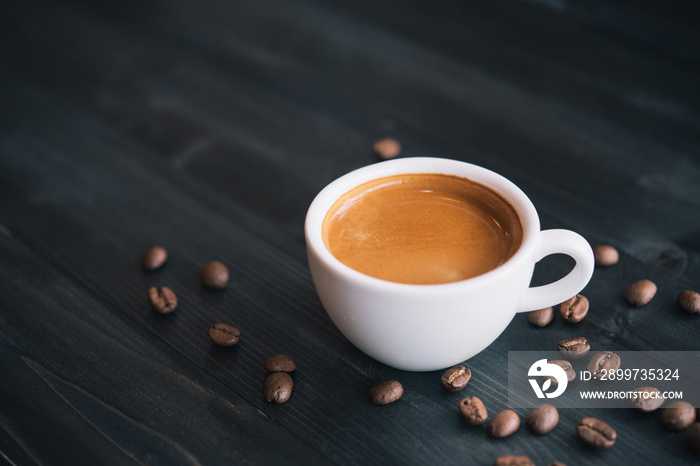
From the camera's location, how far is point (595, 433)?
0.96 m

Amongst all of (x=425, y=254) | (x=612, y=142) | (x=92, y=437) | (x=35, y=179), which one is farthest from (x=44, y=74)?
(x=612, y=142)

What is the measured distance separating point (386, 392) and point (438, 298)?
0.22 m

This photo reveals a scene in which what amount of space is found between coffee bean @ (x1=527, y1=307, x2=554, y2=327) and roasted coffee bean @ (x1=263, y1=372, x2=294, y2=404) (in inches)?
17.8

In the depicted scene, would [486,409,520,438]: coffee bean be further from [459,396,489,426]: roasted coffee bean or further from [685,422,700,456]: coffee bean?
[685,422,700,456]: coffee bean

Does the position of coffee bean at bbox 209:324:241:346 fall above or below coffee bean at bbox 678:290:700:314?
below

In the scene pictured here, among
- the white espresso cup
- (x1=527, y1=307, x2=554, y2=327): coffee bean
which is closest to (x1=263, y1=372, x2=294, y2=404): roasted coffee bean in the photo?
the white espresso cup

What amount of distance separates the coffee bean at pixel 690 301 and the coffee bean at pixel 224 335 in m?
0.82

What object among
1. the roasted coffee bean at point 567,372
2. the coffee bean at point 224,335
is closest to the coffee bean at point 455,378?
the roasted coffee bean at point 567,372

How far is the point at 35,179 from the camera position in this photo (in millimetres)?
1621

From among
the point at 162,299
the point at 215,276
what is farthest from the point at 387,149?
the point at 162,299

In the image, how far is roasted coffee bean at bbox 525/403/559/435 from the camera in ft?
3.19

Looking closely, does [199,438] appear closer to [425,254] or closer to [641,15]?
[425,254]

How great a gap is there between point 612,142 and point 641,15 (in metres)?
0.71

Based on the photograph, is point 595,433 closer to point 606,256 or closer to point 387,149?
point 606,256
